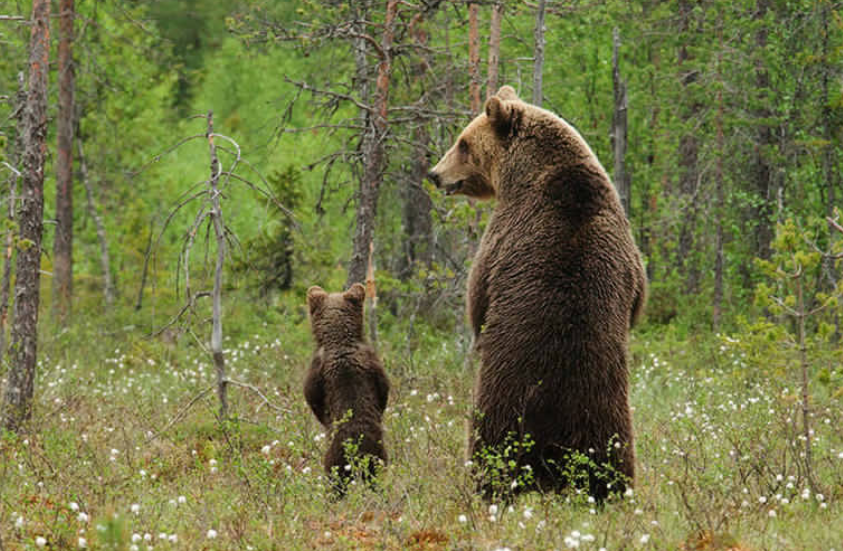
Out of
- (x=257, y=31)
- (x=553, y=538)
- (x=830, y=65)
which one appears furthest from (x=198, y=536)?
A: (x=830, y=65)

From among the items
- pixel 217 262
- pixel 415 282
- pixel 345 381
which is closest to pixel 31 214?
pixel 217 262

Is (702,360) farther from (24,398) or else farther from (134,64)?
(134,64)

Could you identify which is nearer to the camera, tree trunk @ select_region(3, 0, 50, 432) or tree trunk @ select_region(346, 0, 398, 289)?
tree trunk @ select_region(3, 0, 50, 432)

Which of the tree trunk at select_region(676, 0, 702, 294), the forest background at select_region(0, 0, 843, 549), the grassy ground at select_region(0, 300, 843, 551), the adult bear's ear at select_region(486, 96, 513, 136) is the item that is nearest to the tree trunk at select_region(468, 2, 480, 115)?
the forest background at select_region(0, 0, 843, 549)

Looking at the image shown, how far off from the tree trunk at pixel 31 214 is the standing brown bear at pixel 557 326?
5.80 m

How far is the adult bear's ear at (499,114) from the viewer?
6.34m

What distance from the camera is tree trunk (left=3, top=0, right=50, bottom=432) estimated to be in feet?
32.0

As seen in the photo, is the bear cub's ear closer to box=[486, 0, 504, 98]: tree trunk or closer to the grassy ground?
the grassy ground

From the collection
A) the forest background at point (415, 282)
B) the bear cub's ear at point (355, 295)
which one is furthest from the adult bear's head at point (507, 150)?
the forest background at point (415, 282)

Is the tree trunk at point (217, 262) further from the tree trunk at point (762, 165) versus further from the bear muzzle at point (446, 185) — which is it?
the tree trunk at point (762, 165)

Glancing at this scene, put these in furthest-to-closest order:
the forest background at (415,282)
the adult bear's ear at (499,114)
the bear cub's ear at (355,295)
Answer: the bear cub's ear at (355,295) → the adult bear's ear at (499,114) → the forest background at (415,282)

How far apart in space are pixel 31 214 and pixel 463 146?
5.35 metres

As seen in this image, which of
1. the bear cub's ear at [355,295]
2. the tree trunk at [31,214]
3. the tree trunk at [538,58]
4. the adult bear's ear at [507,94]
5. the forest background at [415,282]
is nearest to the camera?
the forest background at [415,282]

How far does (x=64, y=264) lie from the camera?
19656mm
